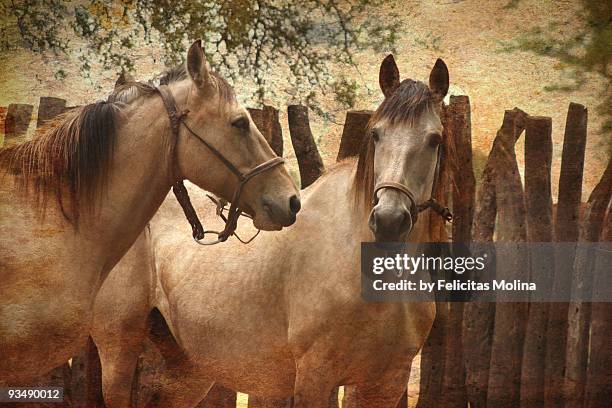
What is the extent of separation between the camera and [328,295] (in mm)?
4180

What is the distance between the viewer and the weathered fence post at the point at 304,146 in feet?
16.8

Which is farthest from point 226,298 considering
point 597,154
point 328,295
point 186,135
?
point 597,154

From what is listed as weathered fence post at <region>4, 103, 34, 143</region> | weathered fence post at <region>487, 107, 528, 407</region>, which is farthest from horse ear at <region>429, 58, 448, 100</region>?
weathered fence post at <region>4, 103, 34, 143</region>

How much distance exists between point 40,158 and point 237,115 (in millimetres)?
801

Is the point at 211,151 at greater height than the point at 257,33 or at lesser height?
lesser

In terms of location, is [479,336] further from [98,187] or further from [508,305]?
[98,187]

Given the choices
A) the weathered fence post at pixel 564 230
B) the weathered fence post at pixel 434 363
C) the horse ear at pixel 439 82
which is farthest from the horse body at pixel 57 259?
the weathered fence post at pixel 564 230

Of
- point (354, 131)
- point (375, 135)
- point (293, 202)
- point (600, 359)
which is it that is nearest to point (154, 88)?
point (293, 202)

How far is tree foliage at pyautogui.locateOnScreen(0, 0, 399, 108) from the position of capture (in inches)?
224

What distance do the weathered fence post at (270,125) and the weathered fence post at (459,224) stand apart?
0.91 meters

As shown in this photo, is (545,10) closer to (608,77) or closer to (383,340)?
(608,77)

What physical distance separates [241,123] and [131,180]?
504mm

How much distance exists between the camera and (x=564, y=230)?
513 centimetres

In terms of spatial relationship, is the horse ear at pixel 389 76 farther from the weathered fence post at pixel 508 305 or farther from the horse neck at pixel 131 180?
the weathered fence post at pixel 508 305
